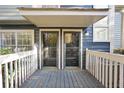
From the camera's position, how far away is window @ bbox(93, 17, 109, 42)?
891 centimetres

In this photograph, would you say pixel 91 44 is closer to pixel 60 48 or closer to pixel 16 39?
pixel 60 48

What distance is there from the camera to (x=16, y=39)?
353 inches

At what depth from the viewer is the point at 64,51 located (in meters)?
8.85

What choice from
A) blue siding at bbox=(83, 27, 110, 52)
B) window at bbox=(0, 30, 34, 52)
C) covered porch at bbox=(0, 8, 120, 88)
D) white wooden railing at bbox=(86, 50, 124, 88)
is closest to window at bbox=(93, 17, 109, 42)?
blue siding at bbox=(83, 27, 110, 52)

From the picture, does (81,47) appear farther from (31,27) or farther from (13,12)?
(13,12)

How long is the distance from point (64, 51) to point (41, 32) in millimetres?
1490

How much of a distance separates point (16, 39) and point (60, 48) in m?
2.30

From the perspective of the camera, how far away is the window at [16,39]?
8.91 metres

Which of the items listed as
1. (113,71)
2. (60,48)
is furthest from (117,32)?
(113,71)

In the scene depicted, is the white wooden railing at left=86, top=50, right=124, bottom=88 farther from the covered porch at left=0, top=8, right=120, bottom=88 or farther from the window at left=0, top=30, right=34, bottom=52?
the window at left=0, top=30, right=34, bottom=52

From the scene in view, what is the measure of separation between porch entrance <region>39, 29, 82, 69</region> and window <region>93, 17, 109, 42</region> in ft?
2.64

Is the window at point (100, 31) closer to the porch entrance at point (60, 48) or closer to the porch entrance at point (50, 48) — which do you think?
the porch entrance at point (60, 48)

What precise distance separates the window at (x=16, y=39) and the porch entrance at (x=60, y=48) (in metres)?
0.69
